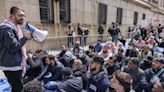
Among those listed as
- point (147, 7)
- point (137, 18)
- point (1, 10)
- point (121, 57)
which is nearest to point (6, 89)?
point (121, 57)

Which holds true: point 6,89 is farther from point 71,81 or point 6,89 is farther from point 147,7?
point 147,7

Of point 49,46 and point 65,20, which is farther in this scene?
point 65,20

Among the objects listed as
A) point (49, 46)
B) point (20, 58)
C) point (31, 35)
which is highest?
point (31, 35)

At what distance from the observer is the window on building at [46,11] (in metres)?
11.6

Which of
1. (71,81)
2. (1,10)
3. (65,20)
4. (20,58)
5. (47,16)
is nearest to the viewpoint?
(20,58)

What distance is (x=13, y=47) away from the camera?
2902 millimetres

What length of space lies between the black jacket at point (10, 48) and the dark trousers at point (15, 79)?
0.09 m

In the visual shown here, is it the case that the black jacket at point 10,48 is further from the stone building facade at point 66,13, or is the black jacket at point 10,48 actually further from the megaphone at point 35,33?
the stone building facade at point 66,13

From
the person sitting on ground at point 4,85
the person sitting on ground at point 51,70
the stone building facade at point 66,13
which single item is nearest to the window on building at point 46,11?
the stone building facade at point 66,13

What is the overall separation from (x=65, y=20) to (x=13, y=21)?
10435mm

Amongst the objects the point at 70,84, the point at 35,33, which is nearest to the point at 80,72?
the point at 70,84

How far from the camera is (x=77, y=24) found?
1422cm

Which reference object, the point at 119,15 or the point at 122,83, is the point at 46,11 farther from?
the point at 119,15

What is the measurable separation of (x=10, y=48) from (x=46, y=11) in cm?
921
